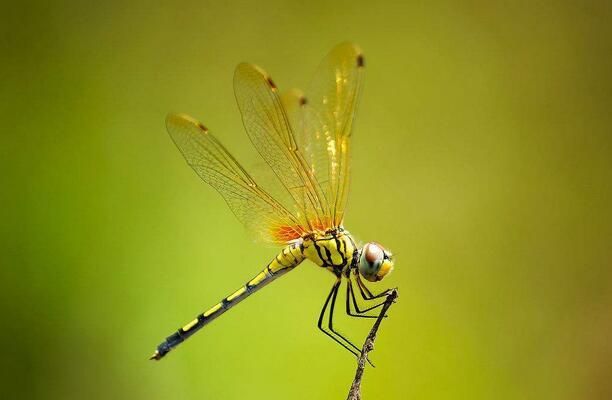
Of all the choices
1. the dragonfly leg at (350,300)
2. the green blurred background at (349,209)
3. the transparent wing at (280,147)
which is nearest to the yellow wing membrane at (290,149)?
Result: the transparent wing at (280,147)

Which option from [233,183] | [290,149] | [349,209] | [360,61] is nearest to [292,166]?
[290,149]

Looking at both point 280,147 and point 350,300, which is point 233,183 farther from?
point 350,300

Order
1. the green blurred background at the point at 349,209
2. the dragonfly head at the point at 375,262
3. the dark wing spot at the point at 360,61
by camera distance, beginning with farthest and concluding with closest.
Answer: the green blurred background at the point at 349,209
the dark wing spot at the point at 360,61
the dragonfly head at the point at 375,262

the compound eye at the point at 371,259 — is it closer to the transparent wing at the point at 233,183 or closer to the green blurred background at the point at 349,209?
the transparent wing at the point at 233,183

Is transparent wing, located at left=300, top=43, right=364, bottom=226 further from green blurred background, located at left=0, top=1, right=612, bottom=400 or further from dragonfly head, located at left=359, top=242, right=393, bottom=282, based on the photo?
green blurred background, located at left=0, top=1, right=612, bottom=400

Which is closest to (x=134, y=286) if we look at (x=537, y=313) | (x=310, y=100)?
(x=310, y=100)

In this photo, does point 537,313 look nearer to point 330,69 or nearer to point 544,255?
point 544,255
